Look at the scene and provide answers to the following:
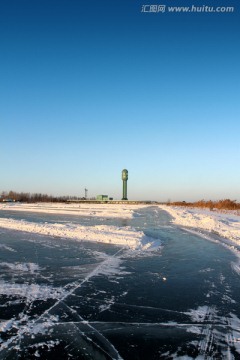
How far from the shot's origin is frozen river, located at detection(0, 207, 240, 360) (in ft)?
11.1

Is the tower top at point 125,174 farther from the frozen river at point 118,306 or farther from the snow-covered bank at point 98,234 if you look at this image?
the frozen river at point 118,306

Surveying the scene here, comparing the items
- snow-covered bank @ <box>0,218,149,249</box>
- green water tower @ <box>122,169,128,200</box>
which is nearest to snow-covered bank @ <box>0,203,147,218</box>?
snow-covered bank @ <box>0,218,149,249</box>

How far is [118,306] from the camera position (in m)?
4.67

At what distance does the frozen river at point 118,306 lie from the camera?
337 cm

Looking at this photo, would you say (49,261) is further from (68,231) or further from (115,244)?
(68,231)

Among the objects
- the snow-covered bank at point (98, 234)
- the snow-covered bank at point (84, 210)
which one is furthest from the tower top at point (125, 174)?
the snow-covered bank at point (98, 234)

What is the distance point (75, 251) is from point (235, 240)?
6476mm

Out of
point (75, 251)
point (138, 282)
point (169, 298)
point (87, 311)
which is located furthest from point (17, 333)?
point (75, 251)

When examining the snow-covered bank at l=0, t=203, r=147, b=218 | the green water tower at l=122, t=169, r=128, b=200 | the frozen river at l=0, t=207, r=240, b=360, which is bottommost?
the frozen river at l=0, t=207, r=240, b=360

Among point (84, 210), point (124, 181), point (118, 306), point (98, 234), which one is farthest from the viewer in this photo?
point (124, 181)

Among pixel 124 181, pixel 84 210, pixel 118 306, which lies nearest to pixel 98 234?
pixel 118 306

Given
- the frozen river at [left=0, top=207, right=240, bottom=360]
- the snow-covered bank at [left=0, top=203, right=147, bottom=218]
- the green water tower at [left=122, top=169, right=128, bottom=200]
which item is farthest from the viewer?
the green water tower at [left=122, top=169, right=128, bottom=200]

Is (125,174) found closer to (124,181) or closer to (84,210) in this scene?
(124,181)

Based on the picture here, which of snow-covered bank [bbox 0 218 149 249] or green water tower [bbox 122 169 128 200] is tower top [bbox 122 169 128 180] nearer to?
green water tower [bbox 122 169 128 200]
